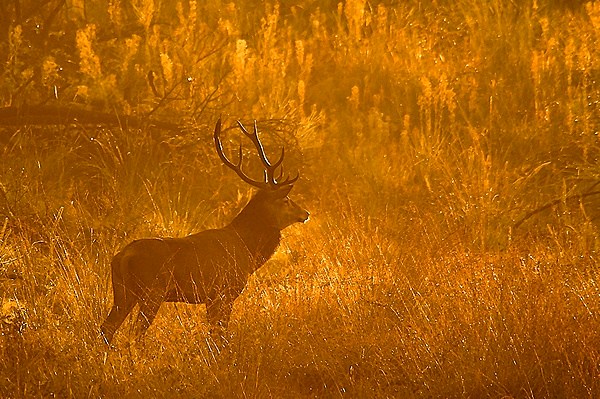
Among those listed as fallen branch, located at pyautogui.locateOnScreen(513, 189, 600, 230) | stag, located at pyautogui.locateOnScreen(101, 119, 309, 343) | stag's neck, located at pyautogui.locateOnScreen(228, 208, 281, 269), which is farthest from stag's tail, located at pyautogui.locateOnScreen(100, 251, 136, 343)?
fallen branch, located at pyautogui.locateOnScreen(513, 189, 600, 230)

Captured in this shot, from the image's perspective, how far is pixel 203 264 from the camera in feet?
19.6

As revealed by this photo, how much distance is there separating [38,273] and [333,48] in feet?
18.3

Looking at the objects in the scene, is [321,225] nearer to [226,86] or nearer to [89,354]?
[226,86]

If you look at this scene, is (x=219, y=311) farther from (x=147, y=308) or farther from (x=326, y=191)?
(x=326, y=191)

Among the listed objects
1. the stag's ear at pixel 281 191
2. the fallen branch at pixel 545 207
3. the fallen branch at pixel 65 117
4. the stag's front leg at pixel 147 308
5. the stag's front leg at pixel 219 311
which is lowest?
the fallen branch at pixel 545 207

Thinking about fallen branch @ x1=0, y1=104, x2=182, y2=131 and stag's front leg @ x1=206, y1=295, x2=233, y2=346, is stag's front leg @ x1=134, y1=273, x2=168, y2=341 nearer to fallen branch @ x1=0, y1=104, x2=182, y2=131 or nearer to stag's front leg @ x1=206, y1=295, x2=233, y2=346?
stag's front leg @ x1=206, y1=295, x2=233, y2=346

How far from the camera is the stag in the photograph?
217 inches

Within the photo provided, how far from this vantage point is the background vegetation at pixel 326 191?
5.11 metres

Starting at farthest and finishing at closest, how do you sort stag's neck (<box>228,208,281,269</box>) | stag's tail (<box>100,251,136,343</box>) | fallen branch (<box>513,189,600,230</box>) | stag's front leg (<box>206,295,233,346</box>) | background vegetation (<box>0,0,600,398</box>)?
fallen branch (<box>513,189,600,230</box>) → stag's neck (<box>228,208,281,269</box>) → stag's front leg (<box>206,295,233,346</box>) → stag's tail (<box>100,251,136,343</box>) → background vegetation (<box>0,0,600,398</box>)

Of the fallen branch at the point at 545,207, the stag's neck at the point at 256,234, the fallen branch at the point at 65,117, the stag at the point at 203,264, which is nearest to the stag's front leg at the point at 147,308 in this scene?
the stag at the point at 203,264

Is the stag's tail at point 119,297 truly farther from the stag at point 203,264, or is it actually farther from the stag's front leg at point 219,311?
the stag's front leg at point 219,311

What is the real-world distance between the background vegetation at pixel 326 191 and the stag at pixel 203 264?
6.7 inches

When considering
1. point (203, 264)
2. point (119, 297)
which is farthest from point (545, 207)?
point (119, 297)

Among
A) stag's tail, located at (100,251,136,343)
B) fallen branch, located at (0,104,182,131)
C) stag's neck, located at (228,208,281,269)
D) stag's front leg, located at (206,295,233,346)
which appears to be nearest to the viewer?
stag's tail, located at (100,251,136,343)
